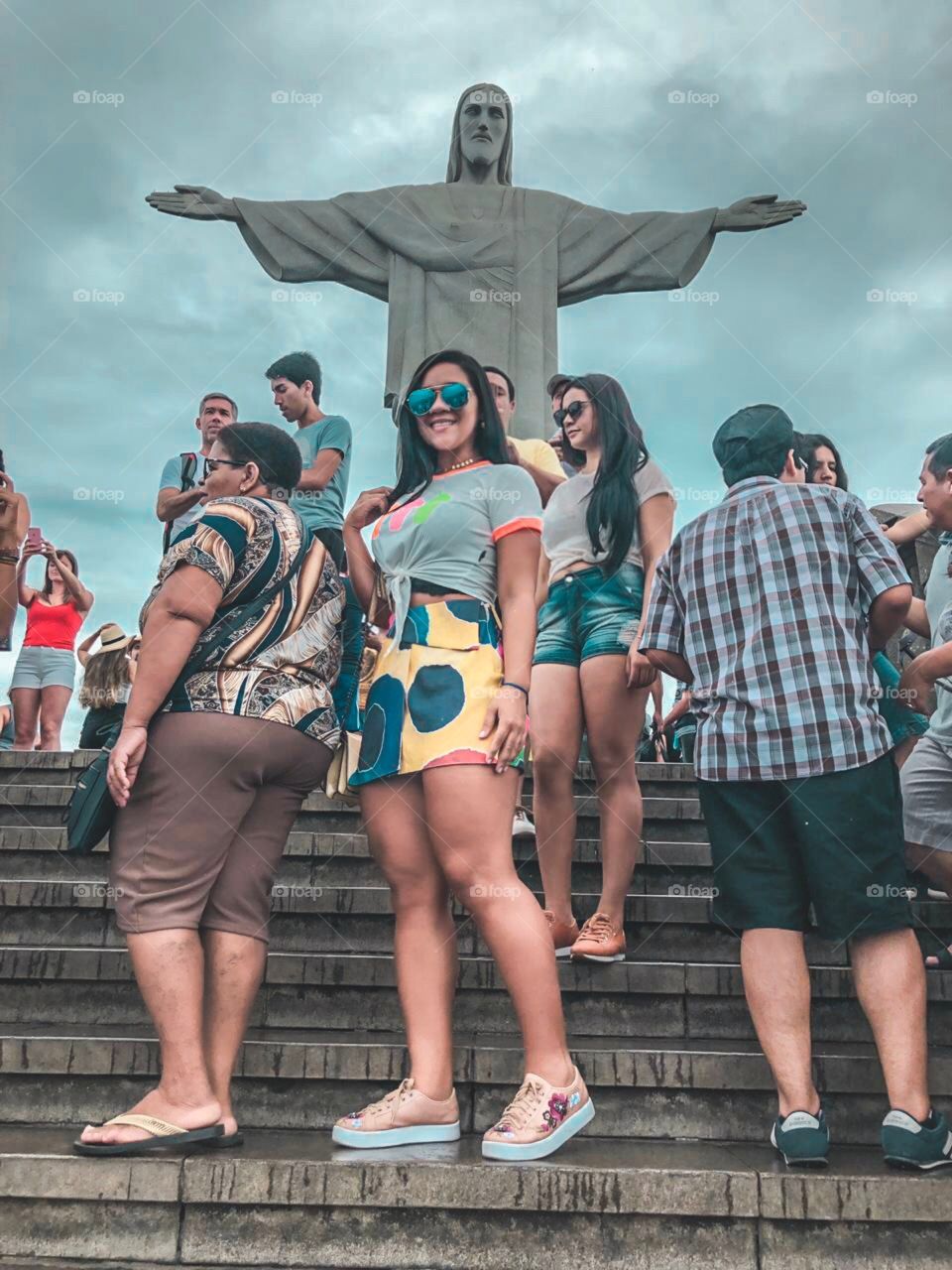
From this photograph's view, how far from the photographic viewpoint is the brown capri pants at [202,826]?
2.59 m

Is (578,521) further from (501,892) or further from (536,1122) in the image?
(536,1122)

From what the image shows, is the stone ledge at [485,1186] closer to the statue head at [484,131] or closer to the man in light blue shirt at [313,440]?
the man in light blue shirt at [313,440]

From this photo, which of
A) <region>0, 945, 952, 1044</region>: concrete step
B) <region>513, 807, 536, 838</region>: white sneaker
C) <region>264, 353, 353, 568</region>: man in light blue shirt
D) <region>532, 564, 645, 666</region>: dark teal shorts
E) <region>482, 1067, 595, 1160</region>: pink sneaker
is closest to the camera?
<region>482, 1067, 595, 1160</region>: pink sneaker

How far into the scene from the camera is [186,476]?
5.92 m

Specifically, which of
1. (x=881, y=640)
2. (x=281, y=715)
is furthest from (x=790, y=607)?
(x=281, y=715)

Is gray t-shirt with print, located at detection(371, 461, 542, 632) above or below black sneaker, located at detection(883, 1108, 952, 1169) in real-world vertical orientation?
above

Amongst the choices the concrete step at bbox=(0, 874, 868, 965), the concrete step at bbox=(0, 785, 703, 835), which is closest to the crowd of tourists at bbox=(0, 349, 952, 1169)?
Answer: the concrete step at bbox=(0, 874, 868, 965)

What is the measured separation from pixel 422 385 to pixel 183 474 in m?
3.18

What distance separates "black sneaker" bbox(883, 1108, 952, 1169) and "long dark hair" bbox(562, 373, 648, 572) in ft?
6.08

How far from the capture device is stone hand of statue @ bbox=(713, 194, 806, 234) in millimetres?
8883

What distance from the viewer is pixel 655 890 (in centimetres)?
411

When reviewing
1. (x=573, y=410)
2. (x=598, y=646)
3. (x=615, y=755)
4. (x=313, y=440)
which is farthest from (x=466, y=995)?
(x=313, y=440)

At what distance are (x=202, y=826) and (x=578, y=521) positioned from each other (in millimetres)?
1769

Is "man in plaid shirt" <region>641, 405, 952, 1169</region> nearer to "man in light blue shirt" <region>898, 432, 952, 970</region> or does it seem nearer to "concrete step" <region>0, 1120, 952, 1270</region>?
"concrete step" <region>0, 1120, 952, 1270</region>
